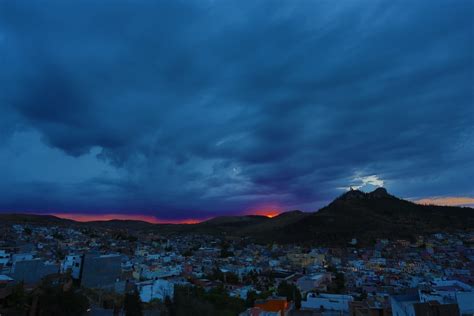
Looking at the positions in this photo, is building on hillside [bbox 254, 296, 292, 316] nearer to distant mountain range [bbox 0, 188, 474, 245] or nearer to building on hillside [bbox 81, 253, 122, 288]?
building on hillside [bbox 81, 253, 122, 288]

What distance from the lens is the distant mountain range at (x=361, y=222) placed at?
123 m

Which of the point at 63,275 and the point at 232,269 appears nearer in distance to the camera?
the point at 63,275

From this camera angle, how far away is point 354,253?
89000 millimetres

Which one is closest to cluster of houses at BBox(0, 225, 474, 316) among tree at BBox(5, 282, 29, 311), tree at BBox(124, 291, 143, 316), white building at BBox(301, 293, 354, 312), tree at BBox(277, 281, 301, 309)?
white building at BBox(301, 293, 354, 312)

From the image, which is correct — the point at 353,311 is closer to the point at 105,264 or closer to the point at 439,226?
the point at 105,264

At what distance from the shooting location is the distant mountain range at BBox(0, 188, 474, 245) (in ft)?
402

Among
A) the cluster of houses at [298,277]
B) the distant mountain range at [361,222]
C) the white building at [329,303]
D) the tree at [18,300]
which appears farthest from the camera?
the distant mountain range at [361,222]

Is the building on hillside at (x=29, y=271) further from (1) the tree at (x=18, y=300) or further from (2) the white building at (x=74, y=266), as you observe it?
(1) the tree at (x=18, y=300)

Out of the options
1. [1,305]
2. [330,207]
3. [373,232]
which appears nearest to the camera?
[1,305]

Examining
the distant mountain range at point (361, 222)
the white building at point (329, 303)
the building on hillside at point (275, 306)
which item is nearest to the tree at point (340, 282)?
the white building at point (329, 303)

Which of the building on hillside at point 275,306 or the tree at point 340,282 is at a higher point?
the building on hillside at point 275,306

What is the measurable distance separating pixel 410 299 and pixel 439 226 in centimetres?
13602

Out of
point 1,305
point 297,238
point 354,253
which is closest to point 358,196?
point 297,238

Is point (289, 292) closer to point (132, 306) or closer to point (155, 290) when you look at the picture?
point (155, 290)
